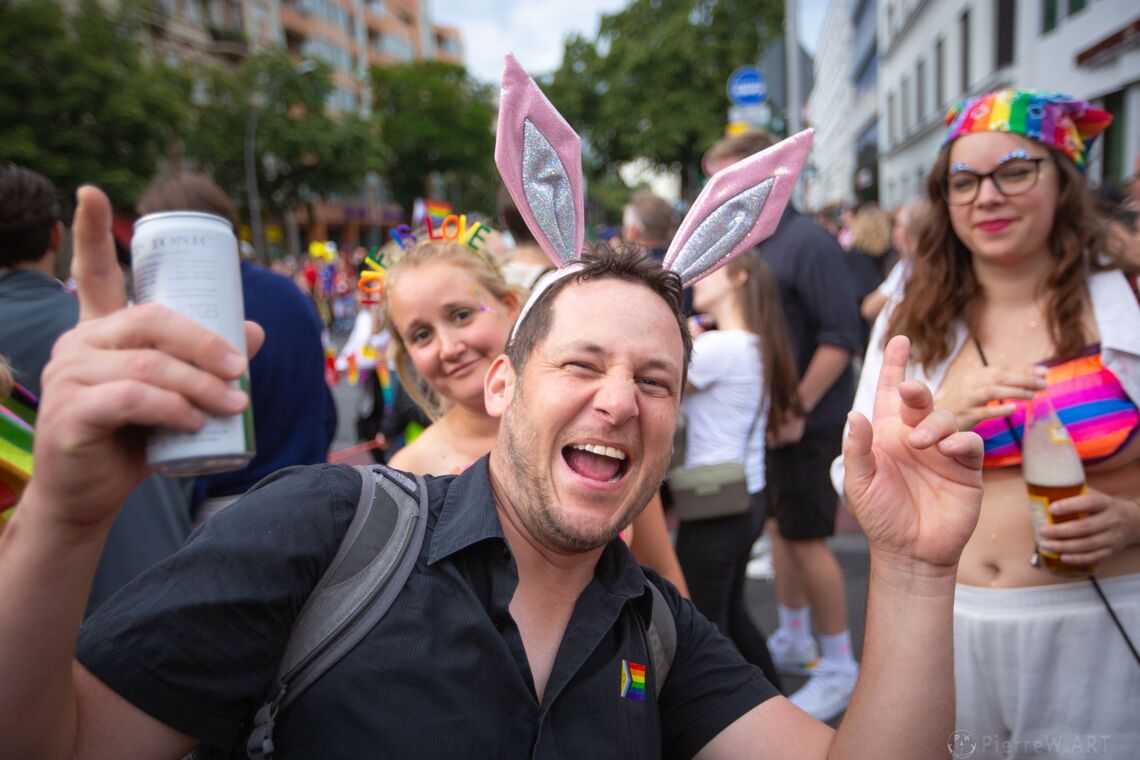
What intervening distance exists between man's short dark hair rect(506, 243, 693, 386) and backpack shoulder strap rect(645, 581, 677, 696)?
18.4 inches

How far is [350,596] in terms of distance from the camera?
1213 mm

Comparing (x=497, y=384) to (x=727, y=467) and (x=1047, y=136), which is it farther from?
(x=1047, y=136)

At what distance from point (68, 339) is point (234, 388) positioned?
0.57 ft

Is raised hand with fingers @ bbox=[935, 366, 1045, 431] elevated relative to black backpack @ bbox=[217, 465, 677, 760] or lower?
elevated

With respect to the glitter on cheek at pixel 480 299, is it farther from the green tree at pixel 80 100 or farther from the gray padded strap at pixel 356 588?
the green tree at pixel 80 100

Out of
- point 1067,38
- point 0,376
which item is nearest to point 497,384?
point 0,376

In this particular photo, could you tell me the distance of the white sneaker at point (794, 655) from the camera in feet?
12.4

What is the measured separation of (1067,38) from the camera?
38.9ft

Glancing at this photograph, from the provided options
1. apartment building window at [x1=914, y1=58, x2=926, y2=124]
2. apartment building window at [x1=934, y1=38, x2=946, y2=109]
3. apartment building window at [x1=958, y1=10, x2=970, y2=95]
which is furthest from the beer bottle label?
apartment building window at [x1=914, y1=58, x2=926, y2=124]

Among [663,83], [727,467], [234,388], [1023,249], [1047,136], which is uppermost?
[663,83]

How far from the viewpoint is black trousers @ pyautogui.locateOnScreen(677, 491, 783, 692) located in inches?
116

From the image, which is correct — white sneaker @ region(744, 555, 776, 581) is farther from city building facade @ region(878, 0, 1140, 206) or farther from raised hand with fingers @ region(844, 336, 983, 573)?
raised hand with fingers @ region(844, 336, 983, 573)

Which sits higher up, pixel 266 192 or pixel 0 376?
pixel 266 192

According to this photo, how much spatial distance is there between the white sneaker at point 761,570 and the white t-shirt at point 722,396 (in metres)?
2.07
